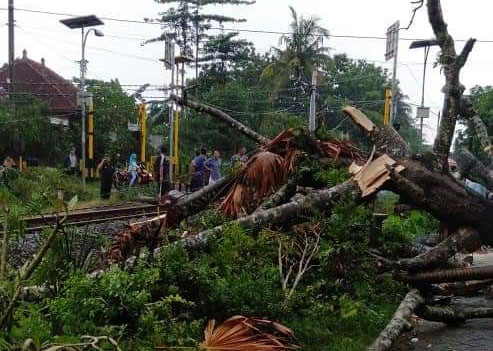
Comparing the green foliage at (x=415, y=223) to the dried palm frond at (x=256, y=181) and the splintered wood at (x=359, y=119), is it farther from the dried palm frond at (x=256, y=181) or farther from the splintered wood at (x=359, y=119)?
the dried palm frond at (x=256, y=181)

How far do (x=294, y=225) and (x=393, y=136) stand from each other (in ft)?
6.13

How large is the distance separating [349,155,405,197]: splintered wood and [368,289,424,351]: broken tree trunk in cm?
111

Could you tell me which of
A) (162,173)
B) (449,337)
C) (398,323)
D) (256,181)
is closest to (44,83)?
(162,173)

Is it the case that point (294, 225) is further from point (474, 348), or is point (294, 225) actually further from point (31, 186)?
point (31, 186)

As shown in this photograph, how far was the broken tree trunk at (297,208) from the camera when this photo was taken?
204 inches

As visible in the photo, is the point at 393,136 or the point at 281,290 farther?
the point at 393,136

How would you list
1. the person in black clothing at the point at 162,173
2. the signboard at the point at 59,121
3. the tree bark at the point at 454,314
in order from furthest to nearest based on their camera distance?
the signboard at the point at 59,121 → the person in black clothing at the point at 162,173 → the tree bark at the point at 454,314

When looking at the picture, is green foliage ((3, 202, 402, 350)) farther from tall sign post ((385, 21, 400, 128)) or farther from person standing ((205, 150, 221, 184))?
tall sign post ((385, 21, 400, 128))

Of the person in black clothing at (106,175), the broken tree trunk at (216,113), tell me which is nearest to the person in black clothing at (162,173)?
the person in black clothing at (106,175)

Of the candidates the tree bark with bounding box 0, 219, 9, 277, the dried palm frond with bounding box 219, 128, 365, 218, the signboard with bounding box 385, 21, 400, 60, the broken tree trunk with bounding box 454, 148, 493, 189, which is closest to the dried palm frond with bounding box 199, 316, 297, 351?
the tree bark with bounding box 0, 219, 9, 277

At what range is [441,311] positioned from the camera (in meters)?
5.37

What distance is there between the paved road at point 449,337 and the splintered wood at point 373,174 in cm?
143

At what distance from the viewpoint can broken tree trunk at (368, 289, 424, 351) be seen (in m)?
4.22

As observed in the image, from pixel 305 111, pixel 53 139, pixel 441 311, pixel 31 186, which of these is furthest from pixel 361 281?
pixel 305 111
